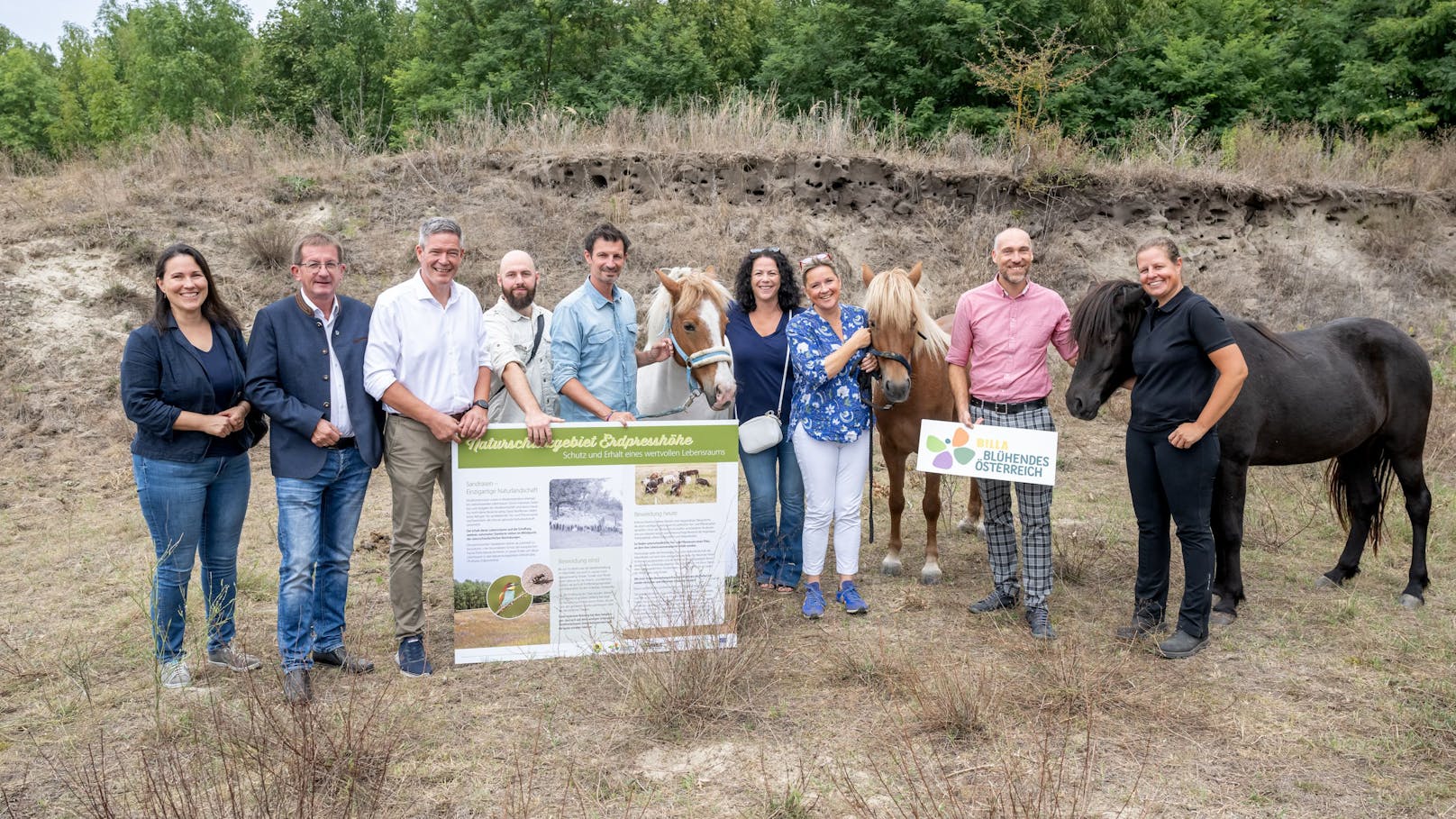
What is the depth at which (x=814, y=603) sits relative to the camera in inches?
192

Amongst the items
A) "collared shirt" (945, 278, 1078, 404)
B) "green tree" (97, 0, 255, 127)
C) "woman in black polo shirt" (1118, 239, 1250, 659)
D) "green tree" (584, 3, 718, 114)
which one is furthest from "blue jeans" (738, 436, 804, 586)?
"green tree" (97, 0, 255, 127)

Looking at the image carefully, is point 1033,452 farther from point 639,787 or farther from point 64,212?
point 64,212

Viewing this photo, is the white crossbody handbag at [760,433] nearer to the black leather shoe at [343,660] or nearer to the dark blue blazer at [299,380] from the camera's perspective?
the dark blue blazer at [299,380]

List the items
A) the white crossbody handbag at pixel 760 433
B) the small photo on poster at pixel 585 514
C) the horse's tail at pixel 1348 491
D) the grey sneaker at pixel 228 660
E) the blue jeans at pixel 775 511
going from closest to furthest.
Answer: the grey sneaker at pixel 228 660, the small photo on poster at pixel 585 514, the white crossbody handbag at pixel 760 433, the blue jeans at pixel 775 511, the horse's tail at pixel 1348 491

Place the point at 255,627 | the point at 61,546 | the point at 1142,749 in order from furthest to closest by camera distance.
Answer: the point at 61,546 < the point at 255,627 < the point at 1142,749

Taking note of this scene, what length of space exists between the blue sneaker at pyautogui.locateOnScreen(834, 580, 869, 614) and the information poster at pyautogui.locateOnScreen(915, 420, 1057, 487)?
0.90 metres

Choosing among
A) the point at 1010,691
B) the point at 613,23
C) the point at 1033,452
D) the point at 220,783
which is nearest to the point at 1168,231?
the point at 1033,452

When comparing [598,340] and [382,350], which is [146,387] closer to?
[382,350]

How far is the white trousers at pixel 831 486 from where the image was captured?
15.2ft

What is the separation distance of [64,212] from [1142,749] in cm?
1396

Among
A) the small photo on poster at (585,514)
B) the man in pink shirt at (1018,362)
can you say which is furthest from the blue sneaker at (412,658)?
the man in pink shirt at (1018,362)

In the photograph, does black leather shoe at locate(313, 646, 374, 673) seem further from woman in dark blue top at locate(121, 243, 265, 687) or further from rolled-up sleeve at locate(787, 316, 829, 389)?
rolled-up sleeve at locate(787, 316, 829, 389)

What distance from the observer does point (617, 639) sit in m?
4.30

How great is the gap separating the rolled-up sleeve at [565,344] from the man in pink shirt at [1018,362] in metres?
2.02
